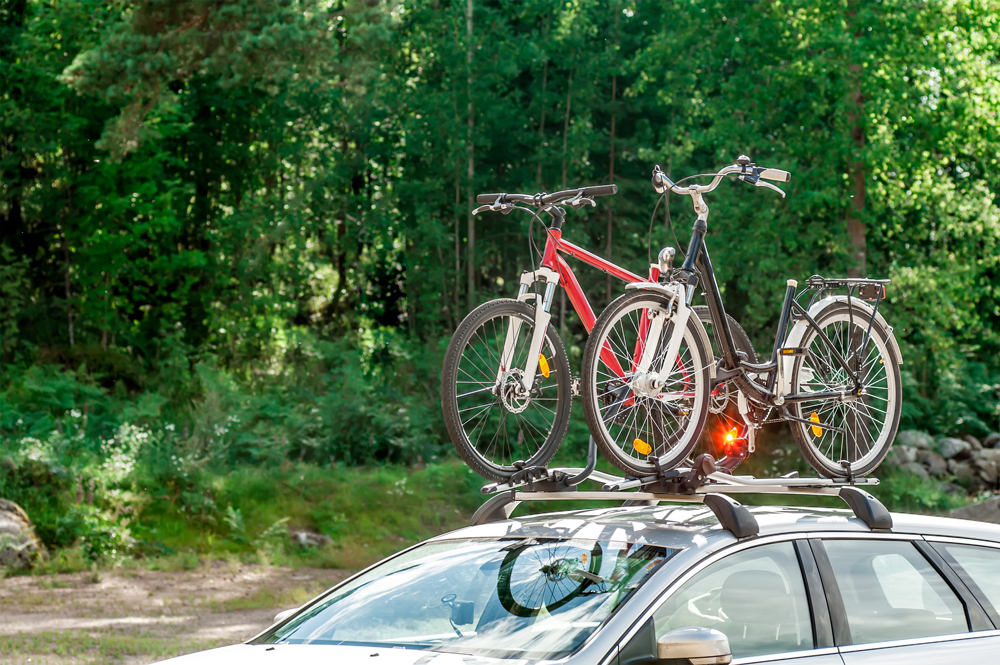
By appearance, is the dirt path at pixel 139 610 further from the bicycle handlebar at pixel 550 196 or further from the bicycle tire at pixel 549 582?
the bicycle tire at pixel 549 582

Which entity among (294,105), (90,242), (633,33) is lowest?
(90,242)

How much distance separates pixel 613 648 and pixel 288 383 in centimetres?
1789

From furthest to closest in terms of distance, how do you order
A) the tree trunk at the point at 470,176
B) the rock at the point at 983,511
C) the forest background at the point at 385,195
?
the tree trunk at the point at 470,176
the forest background at the point at 385,195
the rock at the point at 983,511

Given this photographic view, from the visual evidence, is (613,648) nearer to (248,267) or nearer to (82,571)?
(82,571)

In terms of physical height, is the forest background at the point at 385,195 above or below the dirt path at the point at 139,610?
above

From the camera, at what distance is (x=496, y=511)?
4.55m

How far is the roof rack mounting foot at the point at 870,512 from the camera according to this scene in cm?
405

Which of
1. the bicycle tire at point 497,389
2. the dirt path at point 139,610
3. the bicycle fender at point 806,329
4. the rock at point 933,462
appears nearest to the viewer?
the bicycle tire at point 497,389

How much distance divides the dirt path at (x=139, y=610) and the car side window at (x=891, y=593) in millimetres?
6380

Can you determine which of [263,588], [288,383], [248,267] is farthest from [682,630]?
[248,267]

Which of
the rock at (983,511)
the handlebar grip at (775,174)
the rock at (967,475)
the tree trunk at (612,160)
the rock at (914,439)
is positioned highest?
the tree trunk at (612,160)

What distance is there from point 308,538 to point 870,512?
457 inches

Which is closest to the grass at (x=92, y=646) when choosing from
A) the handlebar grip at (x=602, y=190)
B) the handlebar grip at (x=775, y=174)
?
the handlebar grip at (x=602, y=190)

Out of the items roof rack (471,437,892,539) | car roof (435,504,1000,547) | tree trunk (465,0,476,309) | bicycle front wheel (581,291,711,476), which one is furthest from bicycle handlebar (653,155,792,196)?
tree trunk (465,0,476,309)
